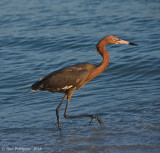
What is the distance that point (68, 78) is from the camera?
24.2ft

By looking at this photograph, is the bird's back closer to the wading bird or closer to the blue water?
the wading bird

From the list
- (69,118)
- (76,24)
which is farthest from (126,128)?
(76,24)

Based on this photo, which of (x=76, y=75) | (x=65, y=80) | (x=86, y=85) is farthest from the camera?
(x=86, y=85)

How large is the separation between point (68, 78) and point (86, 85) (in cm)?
211

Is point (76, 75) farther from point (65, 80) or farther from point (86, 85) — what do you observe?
point (86, 85)

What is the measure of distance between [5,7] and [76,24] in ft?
15.4

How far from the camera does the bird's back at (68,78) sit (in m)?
7.32

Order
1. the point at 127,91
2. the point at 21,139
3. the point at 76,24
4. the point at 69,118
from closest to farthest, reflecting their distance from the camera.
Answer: the point at 21,139 < the point at 69,118 < the point at 127,91 < the point at 76,24

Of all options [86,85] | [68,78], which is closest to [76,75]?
[68,78]

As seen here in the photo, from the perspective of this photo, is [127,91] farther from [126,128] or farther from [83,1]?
[83,1]

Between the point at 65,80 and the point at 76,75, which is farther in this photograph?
the point at 65,80

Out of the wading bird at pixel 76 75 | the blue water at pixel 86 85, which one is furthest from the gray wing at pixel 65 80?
the blue water at pixel 86 85

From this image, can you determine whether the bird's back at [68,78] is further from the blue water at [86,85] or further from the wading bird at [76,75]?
the blue water at [86,85]

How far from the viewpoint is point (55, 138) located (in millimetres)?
6836
